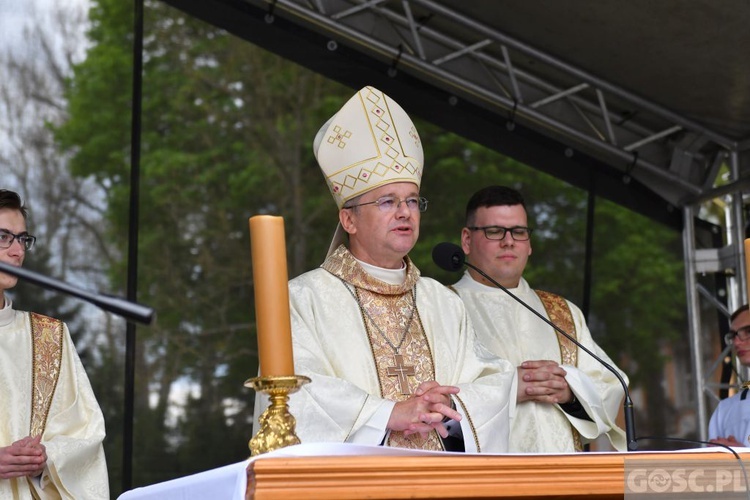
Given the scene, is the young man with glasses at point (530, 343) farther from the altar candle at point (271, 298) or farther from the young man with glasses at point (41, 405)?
the altar candle at point (271, 298)

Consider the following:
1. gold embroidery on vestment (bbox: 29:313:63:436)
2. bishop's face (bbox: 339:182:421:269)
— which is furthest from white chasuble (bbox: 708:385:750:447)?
gold embroidery on vestment (bbox: 29:313:63:436)

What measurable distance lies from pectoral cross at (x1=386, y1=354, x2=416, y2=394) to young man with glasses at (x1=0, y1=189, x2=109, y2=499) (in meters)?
1.18

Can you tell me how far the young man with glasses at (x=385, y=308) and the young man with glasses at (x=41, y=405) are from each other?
931mm

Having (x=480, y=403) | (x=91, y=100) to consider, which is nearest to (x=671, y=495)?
(x=480, y=403)

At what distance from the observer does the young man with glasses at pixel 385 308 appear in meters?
3.50

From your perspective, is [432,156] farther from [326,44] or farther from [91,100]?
[91,100]

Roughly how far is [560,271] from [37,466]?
417 cm

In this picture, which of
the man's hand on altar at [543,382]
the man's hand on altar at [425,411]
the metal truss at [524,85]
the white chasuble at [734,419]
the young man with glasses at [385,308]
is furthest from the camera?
the metal truss at [524,85]

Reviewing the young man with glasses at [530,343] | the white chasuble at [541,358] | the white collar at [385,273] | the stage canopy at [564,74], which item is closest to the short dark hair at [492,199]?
the young man with glasses at [530,343]

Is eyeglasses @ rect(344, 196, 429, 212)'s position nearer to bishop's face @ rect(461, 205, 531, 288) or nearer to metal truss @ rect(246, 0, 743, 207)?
bishop's face @ rect(461, 205, 531, 288)

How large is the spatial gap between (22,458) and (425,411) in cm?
154

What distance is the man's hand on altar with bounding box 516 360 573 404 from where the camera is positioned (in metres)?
4.36

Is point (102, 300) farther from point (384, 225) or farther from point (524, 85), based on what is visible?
point (524, 85)

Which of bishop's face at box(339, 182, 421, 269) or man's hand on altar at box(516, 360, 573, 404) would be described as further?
man's hand on altar at box(516, 360, 573, 404)
